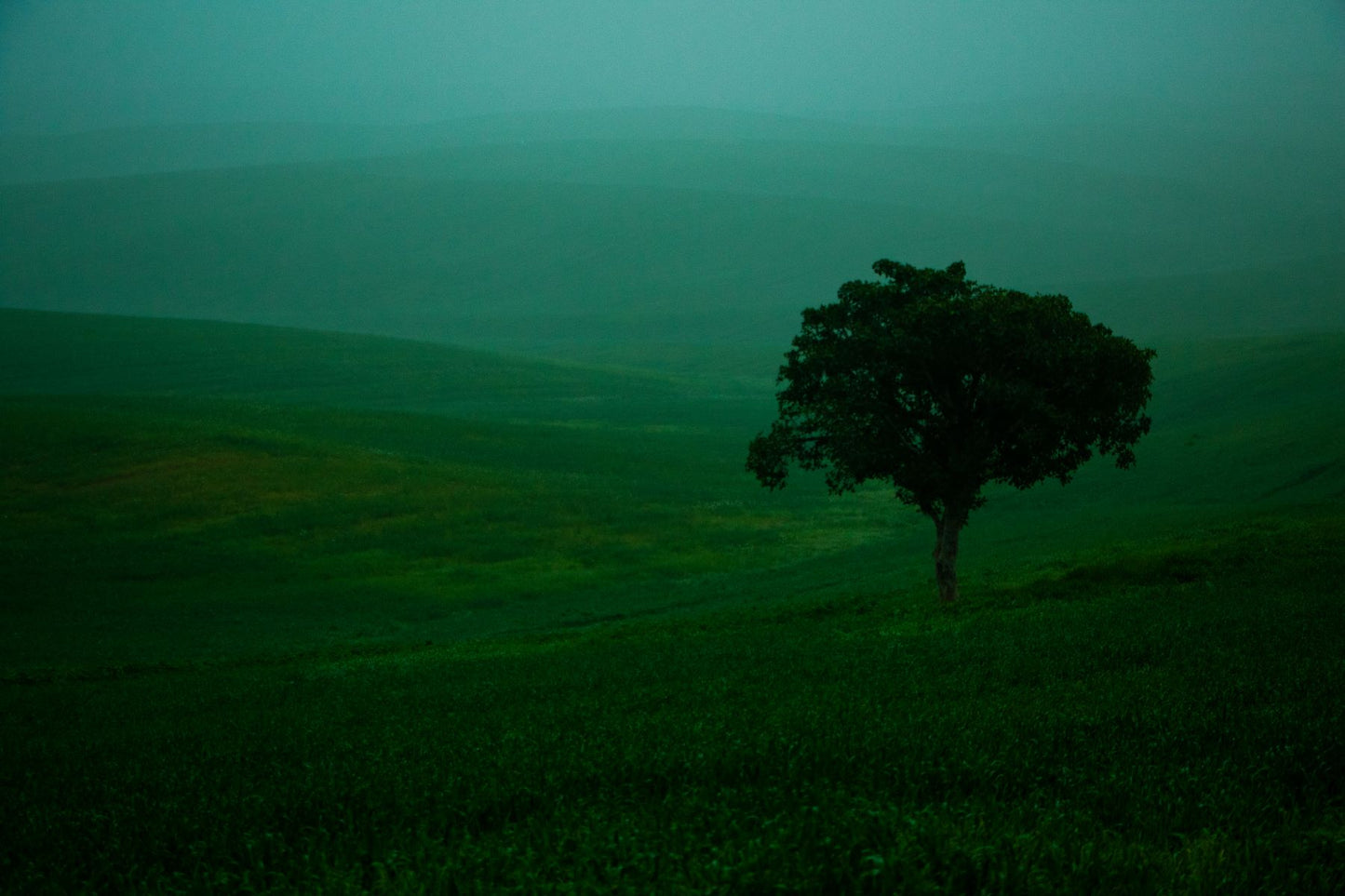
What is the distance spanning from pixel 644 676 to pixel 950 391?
13.7 metres

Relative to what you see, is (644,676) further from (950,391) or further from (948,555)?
(950,391)

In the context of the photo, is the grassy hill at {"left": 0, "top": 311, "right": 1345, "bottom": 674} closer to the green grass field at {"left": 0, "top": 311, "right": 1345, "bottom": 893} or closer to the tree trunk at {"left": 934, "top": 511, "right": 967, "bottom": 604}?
the green grass field at {"left": 0, "top": 311, "right": 1345, "bottom": 893}

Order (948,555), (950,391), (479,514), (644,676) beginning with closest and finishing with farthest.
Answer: (644,676) → (950,391) → (948,555) → (479,514)

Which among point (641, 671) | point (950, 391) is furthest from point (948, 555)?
point (641, 671)

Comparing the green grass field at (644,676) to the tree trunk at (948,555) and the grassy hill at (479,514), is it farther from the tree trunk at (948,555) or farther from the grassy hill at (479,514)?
the tree trunk at (948,555)

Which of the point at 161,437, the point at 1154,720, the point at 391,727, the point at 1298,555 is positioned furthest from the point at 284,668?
the point at 161,437

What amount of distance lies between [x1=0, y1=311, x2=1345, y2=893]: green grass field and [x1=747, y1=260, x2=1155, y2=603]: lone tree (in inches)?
142

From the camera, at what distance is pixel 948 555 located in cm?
2838

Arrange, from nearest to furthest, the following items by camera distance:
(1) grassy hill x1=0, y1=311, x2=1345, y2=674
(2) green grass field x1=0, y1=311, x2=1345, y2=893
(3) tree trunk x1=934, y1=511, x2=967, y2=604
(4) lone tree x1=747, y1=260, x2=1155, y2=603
→ (2) green grass field x1=0, y1=311, x2=1345, y2=893 < (4) lone tree x1=747, y1=260, x2=1155, y2=603 < (3) tree trunk x1=934, y1=511, x2=967, y2=604 < (1) grassy hill x1=0, y1=311, x2=1345, y2=674

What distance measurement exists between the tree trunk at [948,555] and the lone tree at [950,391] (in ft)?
0.14

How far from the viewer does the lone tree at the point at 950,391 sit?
2616 centimetres

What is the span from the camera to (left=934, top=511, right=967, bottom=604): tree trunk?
28.0 m

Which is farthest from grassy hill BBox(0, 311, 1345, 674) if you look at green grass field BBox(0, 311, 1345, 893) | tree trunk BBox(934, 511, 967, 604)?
tree trunk BBox(934, 511, 967, 604)

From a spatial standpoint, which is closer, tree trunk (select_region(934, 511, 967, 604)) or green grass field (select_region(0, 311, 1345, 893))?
green grass field (select_region(0, 311, 1345, 893))
